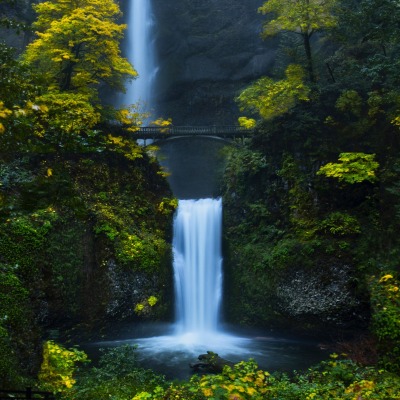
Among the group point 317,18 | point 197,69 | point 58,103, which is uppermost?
point 197,69

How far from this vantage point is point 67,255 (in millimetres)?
13883

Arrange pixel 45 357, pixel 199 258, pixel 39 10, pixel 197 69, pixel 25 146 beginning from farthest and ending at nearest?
pixel 197 69
pixel 199 258
pixel 39 10
pixel 45 357
pixel 25 146

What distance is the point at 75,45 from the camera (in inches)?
698

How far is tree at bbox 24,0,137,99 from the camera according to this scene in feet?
52.7

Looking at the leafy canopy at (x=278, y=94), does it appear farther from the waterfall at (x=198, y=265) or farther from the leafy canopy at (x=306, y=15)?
the waterfall at (x=198, y=265)

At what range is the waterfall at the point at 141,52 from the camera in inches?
1463

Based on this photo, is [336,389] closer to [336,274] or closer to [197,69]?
[336,274]

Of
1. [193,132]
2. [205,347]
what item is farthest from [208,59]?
[205,347]

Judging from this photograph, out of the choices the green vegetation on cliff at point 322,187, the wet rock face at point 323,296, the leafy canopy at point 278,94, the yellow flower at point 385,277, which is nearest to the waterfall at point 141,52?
the green vegetation on cliff at point 322,187

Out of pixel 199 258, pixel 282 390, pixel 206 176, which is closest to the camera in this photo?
pixel 282 390

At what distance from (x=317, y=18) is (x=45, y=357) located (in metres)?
17.0

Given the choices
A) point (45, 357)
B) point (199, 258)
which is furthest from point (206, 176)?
point (45, 357)

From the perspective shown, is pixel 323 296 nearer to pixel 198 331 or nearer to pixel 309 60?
pixel 198 331

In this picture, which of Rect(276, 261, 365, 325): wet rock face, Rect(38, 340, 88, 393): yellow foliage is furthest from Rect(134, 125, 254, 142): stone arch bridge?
Rect(38, 340, 88, 393): yellow foliage
